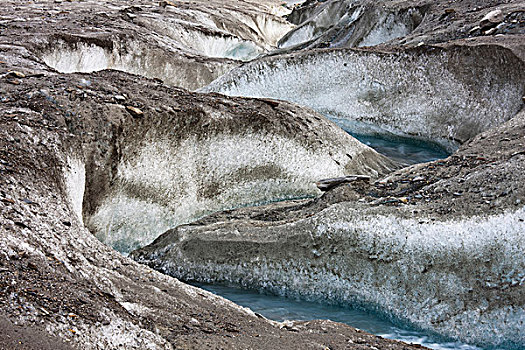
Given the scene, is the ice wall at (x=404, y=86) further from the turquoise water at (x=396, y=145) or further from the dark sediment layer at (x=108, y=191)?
the dark sediment layer at (x=108, y=191)

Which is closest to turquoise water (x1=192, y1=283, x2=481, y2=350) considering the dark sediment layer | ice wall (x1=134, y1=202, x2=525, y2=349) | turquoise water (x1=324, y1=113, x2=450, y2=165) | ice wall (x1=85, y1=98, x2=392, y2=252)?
ice wall (x1=134, y1=202, x2=525, y2=349)

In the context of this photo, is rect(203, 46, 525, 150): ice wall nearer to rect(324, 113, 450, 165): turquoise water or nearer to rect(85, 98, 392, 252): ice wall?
rect(324, 113, 450, 165): turquoise water

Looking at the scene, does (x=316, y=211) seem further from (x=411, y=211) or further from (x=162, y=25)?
(x=162, y=25)

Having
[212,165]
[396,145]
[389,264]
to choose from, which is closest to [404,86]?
[396,145]

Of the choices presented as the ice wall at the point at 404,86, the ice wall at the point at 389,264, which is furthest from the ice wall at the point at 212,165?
the ice wall at the point at 404,86

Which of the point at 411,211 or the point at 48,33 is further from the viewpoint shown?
the point at 48,33

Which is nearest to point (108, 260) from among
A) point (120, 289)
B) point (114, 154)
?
point (120, 289)
